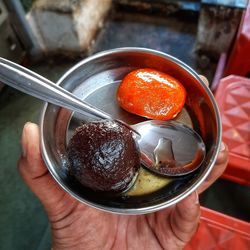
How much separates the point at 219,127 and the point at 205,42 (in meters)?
1.75

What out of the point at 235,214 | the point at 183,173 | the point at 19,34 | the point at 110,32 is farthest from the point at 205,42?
the point at 183,173

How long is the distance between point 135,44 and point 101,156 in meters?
2.13

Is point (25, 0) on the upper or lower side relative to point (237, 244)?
upper

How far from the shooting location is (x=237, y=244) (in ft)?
5.25

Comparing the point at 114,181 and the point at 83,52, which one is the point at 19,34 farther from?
the point at 114,181

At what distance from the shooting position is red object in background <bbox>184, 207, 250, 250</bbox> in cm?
161

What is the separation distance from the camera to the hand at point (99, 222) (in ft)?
4.03

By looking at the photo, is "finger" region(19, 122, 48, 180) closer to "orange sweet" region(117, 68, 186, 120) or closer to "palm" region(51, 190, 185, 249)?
"palm" region(51, 190, 185, 249)

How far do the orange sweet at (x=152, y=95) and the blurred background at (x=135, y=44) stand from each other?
25.8 inches

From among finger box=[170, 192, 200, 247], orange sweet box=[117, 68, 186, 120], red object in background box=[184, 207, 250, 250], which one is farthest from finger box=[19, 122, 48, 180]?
red object in background box=[184, 207, 250, 250]

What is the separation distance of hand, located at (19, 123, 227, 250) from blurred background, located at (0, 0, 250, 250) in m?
0.33

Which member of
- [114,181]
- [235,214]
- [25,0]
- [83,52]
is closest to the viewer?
[114,181]

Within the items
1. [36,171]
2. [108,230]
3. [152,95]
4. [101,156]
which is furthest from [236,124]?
[36,171]

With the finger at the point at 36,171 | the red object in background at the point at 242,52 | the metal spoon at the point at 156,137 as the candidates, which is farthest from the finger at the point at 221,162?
the red object in background at the point at 242,52
